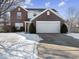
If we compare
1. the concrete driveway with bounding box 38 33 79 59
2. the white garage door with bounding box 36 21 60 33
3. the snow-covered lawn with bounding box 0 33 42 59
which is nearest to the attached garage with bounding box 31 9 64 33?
→ the white garage door with bounding box 36 21 60 33

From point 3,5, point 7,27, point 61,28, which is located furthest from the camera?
point 7,27

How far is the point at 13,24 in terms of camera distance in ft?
143

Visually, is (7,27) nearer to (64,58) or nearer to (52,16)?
(52,16)

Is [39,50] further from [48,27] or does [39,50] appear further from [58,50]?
[48,27]

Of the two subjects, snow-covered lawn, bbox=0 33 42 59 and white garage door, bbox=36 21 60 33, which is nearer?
snow-covered lawn, bbox=0 33 42 59

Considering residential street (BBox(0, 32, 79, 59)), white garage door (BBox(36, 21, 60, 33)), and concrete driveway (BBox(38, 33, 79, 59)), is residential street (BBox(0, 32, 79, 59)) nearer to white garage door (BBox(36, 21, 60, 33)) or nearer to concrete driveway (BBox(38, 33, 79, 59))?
concrete driveway (BBox(38, 33, 79, 59))

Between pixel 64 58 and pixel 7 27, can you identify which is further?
pixel 7 27

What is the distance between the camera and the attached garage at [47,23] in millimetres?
34219

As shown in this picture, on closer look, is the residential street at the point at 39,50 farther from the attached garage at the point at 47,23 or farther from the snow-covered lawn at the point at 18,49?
the attached garage at the point at 47,23

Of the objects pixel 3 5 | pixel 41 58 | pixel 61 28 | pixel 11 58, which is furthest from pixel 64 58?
pixel 61 28

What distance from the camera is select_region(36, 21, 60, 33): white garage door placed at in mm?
34156

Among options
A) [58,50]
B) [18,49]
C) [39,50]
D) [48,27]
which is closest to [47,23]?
[48,27]

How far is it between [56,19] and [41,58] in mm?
24593

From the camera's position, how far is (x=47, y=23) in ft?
114
